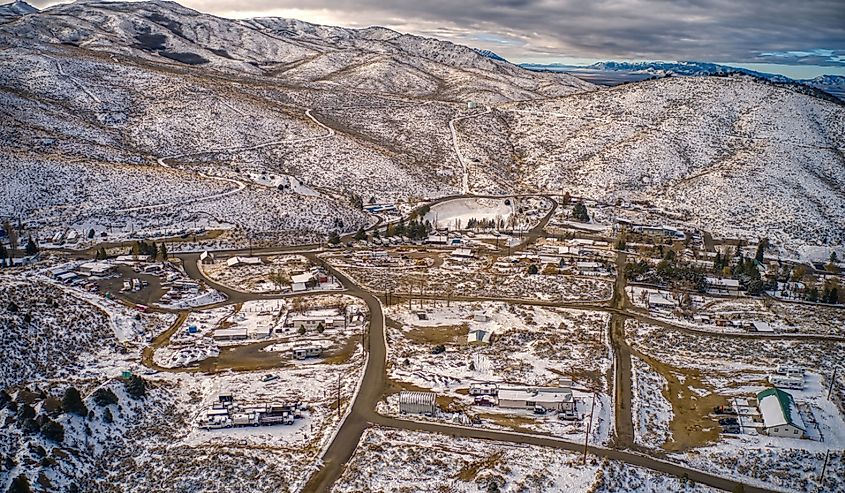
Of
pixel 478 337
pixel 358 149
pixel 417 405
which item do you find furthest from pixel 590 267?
pixel 358 149

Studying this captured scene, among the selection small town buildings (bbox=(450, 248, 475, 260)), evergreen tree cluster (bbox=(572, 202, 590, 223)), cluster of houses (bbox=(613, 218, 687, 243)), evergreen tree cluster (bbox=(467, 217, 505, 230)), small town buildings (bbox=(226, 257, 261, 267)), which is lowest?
small town buildings (bbox=(226, 257, 261, 267))

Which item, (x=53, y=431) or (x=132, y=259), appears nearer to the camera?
(x=53, y=431)

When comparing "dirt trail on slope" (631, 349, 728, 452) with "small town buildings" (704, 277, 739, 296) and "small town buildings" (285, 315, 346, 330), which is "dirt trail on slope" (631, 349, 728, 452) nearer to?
"small town buildings" (704, 277, 739, 296)

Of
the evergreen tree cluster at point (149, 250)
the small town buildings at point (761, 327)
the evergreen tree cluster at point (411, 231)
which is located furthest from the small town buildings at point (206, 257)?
the small town buildings at point (761, 327)

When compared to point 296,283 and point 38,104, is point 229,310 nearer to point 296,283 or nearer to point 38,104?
point 296,283

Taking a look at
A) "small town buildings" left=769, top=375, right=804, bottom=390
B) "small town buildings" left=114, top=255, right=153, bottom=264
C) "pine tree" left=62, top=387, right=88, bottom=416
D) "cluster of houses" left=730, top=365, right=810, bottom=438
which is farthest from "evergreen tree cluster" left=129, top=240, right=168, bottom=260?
"small town buildings" left=769, top=375, right=804, bottom=390

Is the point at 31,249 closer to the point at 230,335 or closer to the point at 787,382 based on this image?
the point at 230,335
